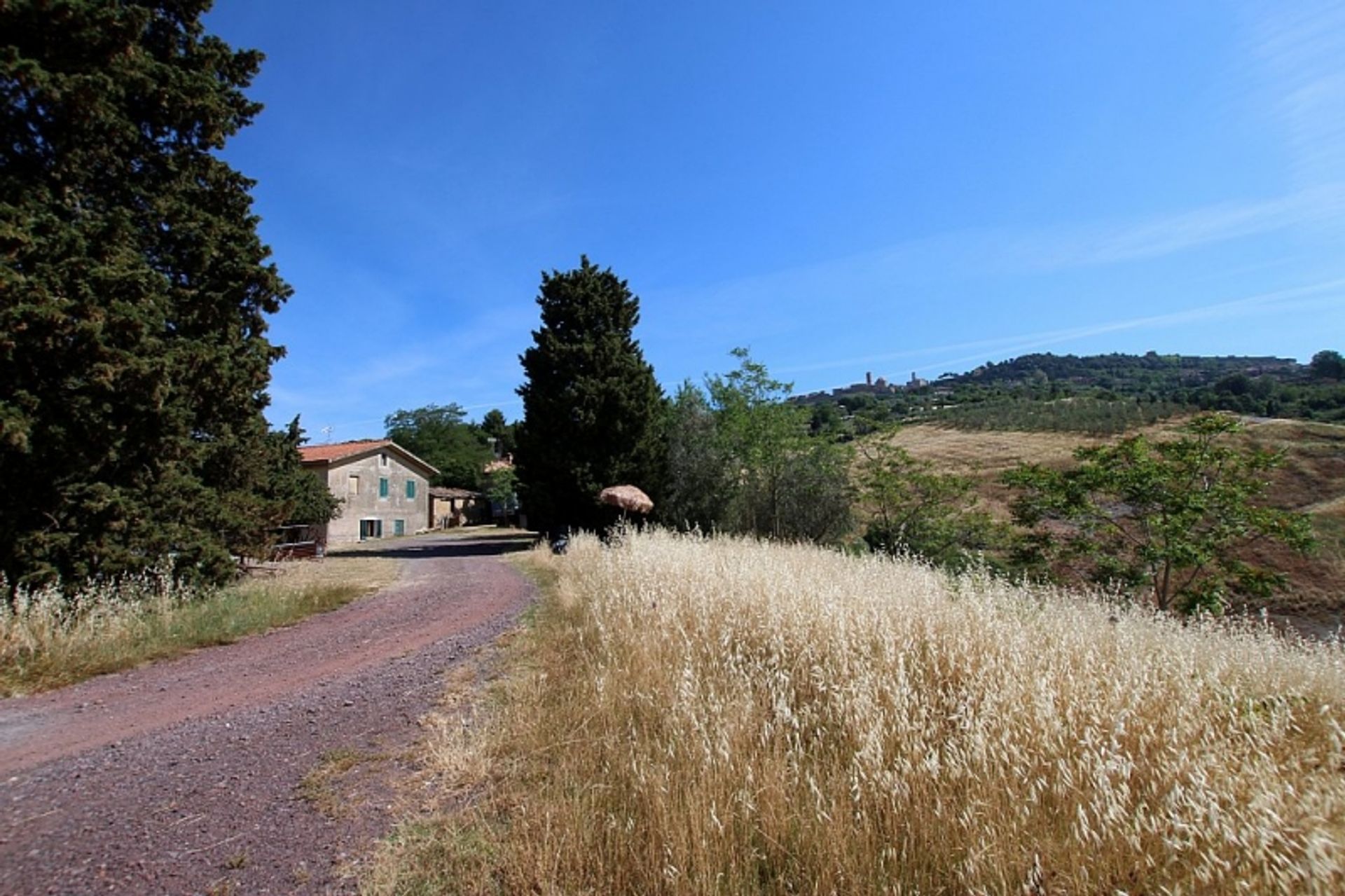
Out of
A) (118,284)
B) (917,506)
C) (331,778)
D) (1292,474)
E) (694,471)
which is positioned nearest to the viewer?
(331,778)

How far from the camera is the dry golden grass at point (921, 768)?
1814 millimetres

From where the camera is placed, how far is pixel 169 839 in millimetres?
2736

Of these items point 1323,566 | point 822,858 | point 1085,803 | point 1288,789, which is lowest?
point 1323,566

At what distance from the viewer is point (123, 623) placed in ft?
21.9

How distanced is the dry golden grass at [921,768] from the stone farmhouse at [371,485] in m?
32.5

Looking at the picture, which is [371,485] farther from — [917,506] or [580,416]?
[917,506]

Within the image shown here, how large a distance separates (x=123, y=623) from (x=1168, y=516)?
15027 millimetres

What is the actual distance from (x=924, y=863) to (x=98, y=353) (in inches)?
364

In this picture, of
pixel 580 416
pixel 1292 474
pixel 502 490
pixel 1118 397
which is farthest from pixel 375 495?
pixel 1118 397

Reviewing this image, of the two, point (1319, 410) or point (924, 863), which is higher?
point (1319, 410)

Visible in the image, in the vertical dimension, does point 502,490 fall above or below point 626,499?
above

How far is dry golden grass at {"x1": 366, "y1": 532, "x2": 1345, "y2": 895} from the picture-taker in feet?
5.95

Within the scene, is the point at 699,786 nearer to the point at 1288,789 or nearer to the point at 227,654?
the point at 1288,789

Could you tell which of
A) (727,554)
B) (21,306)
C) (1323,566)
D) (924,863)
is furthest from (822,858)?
(1323,566)
